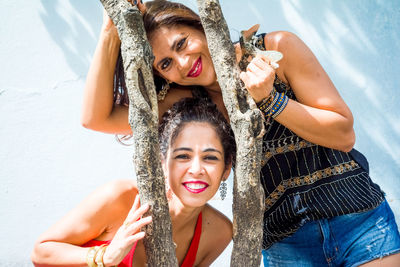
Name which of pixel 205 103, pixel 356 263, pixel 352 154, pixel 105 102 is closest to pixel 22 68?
pixel 105 102

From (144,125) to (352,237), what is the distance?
3.68ft

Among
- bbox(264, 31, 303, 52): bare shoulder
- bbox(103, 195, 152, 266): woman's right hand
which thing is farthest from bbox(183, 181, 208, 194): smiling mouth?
bbox(264, 31, 303, 52): bare shoulder

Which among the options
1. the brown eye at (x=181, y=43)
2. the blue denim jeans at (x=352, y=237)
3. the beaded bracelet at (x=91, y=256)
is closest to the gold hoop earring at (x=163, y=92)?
the brown eye at (x=181, y=43)

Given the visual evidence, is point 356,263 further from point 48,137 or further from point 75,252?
point 48,137

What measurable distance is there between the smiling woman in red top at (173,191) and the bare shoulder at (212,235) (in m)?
0.12

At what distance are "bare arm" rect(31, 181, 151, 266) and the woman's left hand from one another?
0.77m

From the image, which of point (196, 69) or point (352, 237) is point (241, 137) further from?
point (352, 237)

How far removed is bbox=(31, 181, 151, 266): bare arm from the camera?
5.42 feet

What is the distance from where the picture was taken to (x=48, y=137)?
309 centimetres

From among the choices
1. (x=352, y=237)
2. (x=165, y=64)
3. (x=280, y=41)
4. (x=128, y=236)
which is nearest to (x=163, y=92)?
(x=165, y=64)

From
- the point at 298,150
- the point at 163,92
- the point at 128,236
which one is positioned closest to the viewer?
the point at 128,236

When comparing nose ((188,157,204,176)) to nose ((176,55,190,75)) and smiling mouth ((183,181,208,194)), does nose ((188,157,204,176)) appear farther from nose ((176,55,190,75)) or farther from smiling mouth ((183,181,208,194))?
nose ((176,55,190,75))

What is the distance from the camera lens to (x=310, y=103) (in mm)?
1702

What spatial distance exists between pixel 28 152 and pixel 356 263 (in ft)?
7.90
